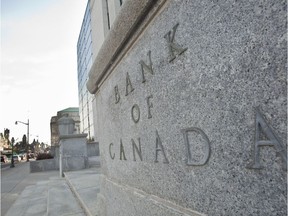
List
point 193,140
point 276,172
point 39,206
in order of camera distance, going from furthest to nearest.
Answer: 1. point 39,206
2. point 193,140
3. point 276,172

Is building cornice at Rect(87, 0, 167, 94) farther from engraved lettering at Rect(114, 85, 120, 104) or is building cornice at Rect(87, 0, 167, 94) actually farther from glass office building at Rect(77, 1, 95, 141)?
glass office building at Rect(77, 1, 95, 141)

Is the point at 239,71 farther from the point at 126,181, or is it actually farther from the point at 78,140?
the point at 78,140

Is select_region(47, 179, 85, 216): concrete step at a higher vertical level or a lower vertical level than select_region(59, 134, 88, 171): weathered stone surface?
lower

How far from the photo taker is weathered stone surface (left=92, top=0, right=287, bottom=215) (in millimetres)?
1122

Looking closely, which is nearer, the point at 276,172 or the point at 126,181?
the point at 276,172

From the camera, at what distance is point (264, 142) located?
1155 mm

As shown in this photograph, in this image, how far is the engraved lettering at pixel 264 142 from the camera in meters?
1.08

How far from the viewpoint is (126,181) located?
2.96m

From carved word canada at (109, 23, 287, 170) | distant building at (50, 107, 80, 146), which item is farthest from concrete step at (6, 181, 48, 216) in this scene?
distant building at (50, 107, 80, 146)

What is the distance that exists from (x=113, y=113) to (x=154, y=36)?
4.62 feet

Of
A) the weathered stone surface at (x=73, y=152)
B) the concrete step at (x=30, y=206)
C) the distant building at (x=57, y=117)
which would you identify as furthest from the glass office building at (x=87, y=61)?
the distant building at (x=57, y=117)

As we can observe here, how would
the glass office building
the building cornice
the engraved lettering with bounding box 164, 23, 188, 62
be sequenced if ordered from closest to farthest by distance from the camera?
1. the engraved lettering with bounding box 164, 23, 188, 62
2. the building cornice
3. the glass office building

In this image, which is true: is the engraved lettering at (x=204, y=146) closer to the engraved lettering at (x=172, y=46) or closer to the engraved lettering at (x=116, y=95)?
the engraved lettering at (x=172, y=46)

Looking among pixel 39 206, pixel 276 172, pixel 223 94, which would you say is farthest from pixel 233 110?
pixel 39 206
